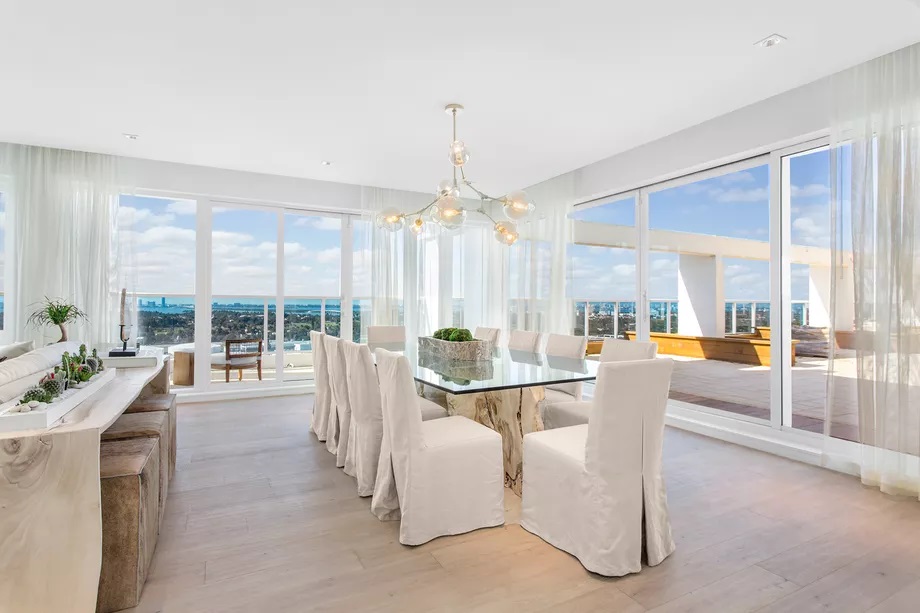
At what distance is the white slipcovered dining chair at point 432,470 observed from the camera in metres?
2.20

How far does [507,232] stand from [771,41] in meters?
1.94

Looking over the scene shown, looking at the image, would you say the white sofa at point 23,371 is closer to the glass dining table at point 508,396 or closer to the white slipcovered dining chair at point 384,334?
the glass dining table at point 508,396

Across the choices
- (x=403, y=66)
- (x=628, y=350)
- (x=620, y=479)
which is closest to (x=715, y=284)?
(x=628, y=350)

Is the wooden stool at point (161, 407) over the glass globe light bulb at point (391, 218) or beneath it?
beneath

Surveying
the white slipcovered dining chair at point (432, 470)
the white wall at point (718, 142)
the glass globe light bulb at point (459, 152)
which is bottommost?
the white slipcovered dining chair at point (432, 470)

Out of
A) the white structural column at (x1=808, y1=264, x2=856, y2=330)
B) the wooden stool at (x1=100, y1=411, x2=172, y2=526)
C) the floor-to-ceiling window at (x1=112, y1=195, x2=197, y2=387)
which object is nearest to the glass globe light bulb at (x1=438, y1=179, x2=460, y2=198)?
the wooden stool at (x1=100, y1=411, x2=172, y2=526)

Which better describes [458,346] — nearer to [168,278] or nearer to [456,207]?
[456,207]

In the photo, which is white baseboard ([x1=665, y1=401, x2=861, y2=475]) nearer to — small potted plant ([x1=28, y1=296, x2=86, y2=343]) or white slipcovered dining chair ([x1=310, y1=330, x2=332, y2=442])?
white slipcovered dining chair ([x1=310, y1=330, x2=332, y2=442])

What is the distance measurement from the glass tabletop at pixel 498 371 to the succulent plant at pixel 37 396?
4.45 ft

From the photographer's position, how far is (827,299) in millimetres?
3404

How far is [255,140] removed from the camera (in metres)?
4.42

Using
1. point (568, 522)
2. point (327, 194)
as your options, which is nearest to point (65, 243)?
point (327, 194)

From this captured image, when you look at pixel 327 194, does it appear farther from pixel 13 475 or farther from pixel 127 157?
pixel 13 475

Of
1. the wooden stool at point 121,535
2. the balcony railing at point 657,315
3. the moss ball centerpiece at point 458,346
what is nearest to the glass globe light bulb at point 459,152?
the moss ball centerpiece at point 458,346
